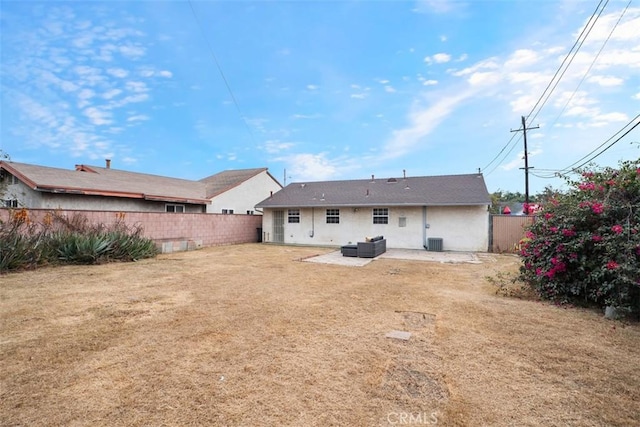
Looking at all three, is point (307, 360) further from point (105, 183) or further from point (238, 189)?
point (238, 189)

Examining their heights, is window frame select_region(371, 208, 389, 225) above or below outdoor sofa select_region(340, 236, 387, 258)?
above

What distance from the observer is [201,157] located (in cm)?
2308

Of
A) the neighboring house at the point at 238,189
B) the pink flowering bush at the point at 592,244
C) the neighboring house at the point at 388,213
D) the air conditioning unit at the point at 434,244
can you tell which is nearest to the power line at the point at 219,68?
the neighboring house at the point at 238,189

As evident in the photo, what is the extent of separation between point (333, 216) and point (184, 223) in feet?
26.5

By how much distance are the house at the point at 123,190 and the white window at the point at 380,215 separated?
387 inches

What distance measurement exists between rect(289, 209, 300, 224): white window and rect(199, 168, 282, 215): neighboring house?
174 inches

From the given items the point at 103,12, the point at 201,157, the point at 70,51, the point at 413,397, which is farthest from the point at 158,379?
the point at 201,157

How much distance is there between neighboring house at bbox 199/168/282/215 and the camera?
765 inches

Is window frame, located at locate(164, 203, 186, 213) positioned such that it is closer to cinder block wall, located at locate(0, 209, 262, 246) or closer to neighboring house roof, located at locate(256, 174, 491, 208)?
cinder block wall, located at locate(0, 209, 262, 246)

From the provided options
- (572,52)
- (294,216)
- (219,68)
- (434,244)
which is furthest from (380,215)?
(219,68)

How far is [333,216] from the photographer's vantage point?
17.3m

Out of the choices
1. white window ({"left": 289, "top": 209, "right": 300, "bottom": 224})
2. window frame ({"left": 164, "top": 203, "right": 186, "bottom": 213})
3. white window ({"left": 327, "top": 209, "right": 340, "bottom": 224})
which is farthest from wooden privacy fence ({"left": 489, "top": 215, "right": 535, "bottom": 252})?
window frame ({"left": 164, "top": 203, "right": 186, "bottom": 213})

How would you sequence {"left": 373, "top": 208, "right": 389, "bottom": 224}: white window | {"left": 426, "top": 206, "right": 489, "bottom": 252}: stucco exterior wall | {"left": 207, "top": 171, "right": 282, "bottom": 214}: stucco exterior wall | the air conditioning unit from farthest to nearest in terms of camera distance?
{"left": 207, "top": 171, "right": 282, "bottom": 214}: stucco exterior wall → {"left": 373, "top": 208, "right": 389, "bottom": 224}: white window → the air conditioning unit → {"left": 426, "top": 206, "right": 489, "bottom": 252}: stucco exterior wall

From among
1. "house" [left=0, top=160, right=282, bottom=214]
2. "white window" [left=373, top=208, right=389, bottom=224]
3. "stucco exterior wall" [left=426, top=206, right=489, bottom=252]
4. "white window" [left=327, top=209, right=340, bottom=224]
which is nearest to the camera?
"house" [left=0, top=160, right=282, bottom=214]
